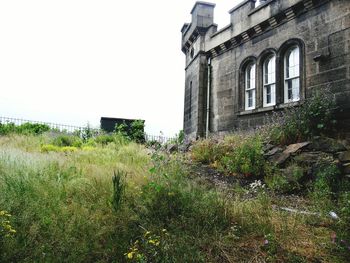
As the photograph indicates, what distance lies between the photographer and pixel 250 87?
442 inches

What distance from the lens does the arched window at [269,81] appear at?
33.6ft

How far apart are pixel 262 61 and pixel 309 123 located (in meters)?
3.96

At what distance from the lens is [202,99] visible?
13.1m

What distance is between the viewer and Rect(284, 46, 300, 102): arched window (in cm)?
935

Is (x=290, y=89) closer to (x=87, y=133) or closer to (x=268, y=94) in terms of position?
(x=268, y=94)

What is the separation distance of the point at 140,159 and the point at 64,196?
109 inches

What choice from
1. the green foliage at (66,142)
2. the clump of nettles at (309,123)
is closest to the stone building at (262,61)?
Result: the clump of nettles at (309,123)

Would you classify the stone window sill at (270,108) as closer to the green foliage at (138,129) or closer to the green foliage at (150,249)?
the green foliage at (138,129)

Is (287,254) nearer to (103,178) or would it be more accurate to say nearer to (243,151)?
(103,178)

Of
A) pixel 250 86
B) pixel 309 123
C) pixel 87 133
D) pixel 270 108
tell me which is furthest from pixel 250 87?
pixel 87 133

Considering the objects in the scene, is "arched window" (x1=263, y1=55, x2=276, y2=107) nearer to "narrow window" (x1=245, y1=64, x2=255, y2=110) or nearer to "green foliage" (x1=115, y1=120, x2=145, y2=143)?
"narrow window" (x1=245, y1=64, x2=255, y2=110)

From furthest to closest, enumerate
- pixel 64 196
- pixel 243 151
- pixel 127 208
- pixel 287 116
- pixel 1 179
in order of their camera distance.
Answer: pixel 287 116
pixel 243 151
pixel 1 179
pixel 64 196
pixel 127 208

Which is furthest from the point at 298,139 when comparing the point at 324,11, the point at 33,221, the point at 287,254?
the point at 33,221

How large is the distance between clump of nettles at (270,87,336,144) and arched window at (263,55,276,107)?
94.8 inches
